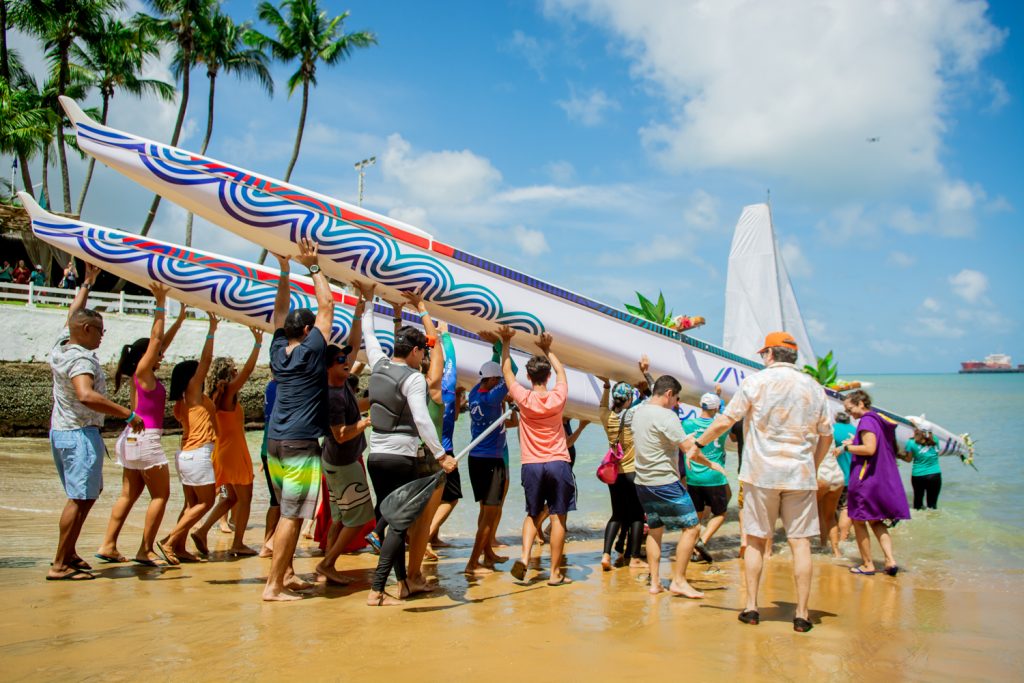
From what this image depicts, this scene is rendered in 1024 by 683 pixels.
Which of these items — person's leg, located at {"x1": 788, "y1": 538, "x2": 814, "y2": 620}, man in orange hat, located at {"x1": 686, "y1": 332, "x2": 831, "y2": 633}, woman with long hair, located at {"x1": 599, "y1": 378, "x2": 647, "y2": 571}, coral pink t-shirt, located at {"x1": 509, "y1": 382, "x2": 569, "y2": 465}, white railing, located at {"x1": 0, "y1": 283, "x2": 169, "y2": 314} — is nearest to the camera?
person's leg, located at {"x1": 788, "y1": 538, "x2": 814, "y2": 620}

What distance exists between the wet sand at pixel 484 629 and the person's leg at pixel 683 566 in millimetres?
121

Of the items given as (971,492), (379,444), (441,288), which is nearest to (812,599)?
(379,444)

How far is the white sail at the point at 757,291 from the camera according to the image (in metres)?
12.1

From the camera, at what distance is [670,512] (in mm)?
5664

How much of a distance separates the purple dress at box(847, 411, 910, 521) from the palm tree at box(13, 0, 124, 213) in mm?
28537

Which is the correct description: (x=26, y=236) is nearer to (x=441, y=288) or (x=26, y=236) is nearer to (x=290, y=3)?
(x=290, y=3)

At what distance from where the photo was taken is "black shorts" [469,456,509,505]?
20.7 ft

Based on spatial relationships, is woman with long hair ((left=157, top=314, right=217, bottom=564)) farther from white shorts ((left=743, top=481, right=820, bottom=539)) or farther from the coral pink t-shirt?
white shorts ((left=743, top=481, right=820, bottom=539))

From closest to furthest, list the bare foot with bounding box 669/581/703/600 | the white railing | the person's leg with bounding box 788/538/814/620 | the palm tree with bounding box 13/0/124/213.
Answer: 1. the person's leg with bounding box 788/538/814/620
2. the bare foot with bounding box 669/581/703/600
3. the white railing
4. the palm tree with bounding box 13/0/124/213

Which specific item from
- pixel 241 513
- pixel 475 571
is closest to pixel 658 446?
pixel 475 571

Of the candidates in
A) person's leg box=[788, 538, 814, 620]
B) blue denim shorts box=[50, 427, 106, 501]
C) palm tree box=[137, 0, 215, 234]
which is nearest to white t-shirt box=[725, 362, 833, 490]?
person's leg box=[788, 538, 814, 620]

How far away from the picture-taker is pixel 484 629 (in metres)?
4.45

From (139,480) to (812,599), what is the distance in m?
5.27

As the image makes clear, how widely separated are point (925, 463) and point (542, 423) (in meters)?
7.13
